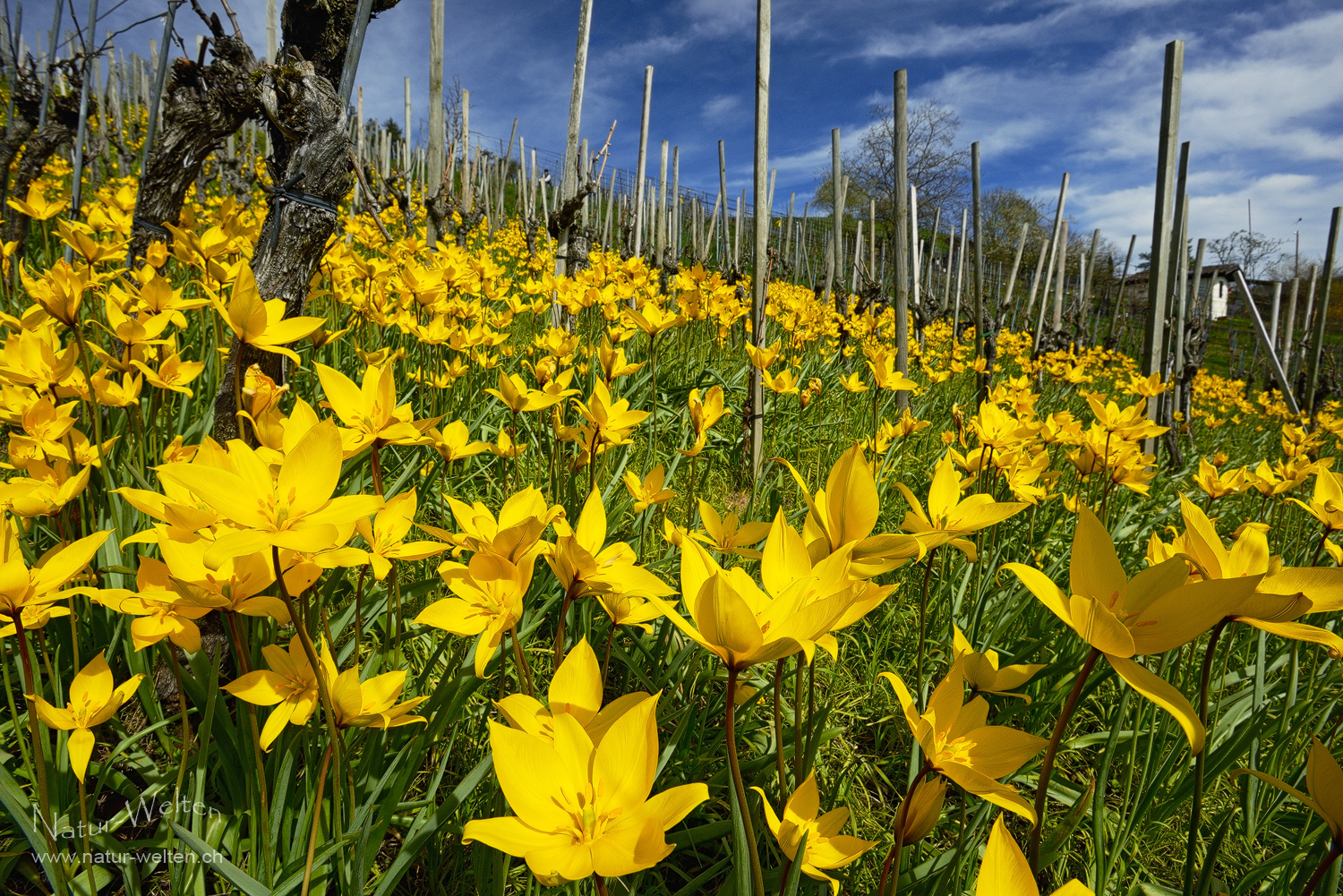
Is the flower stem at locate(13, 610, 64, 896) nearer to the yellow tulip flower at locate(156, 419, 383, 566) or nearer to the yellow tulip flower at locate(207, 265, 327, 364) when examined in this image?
the yellow tulip flower at locate(156, 419, 383, 566)

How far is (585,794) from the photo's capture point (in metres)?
0.56

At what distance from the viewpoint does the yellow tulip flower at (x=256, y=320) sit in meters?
1.03

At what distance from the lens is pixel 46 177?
24.2 ft

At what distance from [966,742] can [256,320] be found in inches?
50.4

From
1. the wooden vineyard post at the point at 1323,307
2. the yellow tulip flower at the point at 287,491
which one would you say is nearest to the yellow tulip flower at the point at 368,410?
the yellow tulip flower at the point at 287,491

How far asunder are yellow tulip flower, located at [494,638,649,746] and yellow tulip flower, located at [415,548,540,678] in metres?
0.10

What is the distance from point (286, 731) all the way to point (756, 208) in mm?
2426

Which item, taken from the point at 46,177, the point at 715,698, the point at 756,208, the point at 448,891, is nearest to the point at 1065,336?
the point at 756,208

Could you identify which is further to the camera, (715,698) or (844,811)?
(715,698)

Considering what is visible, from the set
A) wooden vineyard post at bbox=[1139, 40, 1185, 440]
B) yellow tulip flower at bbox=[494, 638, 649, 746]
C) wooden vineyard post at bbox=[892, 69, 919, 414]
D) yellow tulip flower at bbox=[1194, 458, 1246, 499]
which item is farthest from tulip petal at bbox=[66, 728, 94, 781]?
wooden vineyard post at bbox=[1139, 40, 1185, 440]

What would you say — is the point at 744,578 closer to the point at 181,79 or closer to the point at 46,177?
→ the point at 181,79

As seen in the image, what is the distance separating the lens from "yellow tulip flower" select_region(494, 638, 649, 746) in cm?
63

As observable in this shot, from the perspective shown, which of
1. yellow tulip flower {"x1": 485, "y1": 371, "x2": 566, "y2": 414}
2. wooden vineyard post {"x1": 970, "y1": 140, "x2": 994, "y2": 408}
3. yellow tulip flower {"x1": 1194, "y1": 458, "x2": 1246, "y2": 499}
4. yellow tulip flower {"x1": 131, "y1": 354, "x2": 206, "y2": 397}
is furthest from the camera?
wooden vineyard post {"x1": 970, "y1": 140, "x2": 994, "y2": 408}

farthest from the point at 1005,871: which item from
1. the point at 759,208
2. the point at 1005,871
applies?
the point at 759,208
